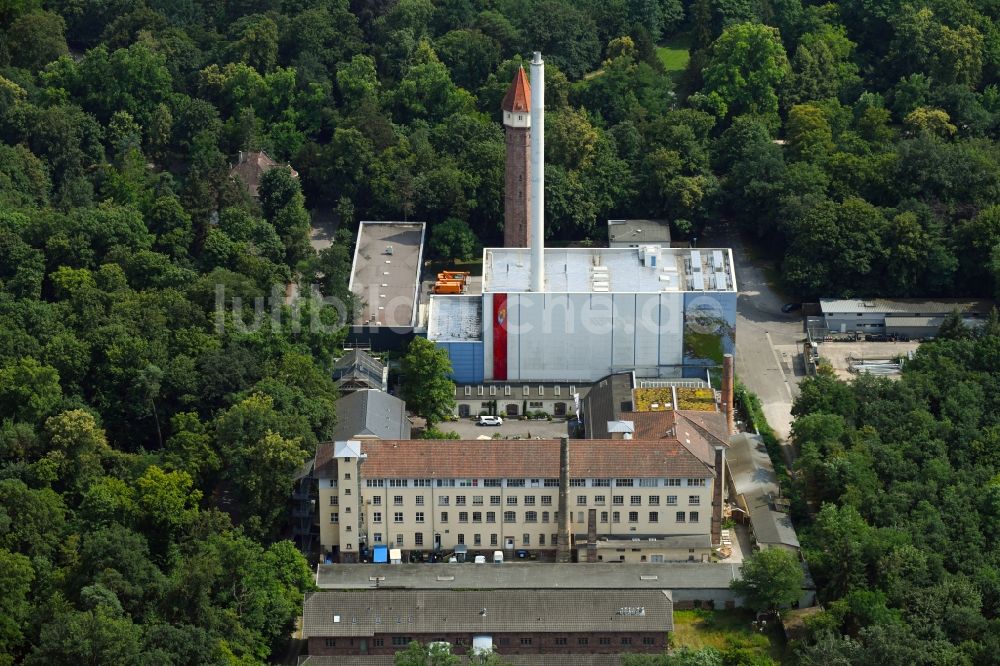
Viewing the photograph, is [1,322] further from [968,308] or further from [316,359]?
[968,308]

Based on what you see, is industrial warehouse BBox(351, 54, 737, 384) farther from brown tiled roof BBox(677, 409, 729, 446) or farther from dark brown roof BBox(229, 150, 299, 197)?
dark brown roof BBox(229, 150, 299, 197)

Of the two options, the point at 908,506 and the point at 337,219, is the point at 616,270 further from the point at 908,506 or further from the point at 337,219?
the point at 337,219

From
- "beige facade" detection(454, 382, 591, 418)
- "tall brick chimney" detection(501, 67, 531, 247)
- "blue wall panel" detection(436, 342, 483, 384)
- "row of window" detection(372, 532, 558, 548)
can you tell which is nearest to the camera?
"row of window" detection(372, 532, 558, 548)

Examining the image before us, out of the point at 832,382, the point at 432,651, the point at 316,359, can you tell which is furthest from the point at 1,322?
the point at 832,382

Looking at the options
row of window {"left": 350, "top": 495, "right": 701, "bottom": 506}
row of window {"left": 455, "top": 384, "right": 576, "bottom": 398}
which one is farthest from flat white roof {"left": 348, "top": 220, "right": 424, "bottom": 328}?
row of window {"left": 350, "top": 495, "right": 701, "bottom": 506}

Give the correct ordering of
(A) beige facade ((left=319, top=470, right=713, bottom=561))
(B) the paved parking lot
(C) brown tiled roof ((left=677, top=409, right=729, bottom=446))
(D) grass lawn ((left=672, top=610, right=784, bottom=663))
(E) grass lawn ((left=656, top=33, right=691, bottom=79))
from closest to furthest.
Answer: (D) grass lawn ((left=672, top=610, right=784, bottom=663))
(A) beige facade ((left=319, top=470, right=713, bottom=561))
(C) brown tiled roof ((left=677, top=409, right=729, bottom=446))
(B) the paved parking lot
(E) grass lawn ((left=656, top=33, right=691, bottom=79))

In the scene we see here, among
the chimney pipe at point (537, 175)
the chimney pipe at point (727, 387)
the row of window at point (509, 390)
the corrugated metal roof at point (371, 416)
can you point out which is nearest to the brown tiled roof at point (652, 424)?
the chimney pipe at point (727, 387)

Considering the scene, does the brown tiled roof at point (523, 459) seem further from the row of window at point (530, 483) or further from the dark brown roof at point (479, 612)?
the dark brown roof at point (479, 612)
